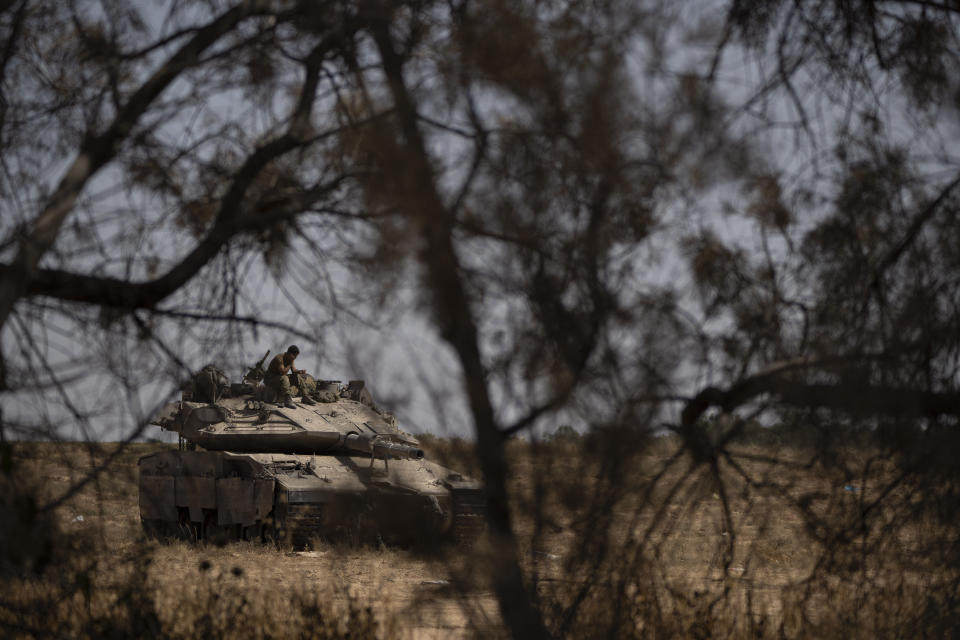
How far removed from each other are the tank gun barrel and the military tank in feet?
0.04

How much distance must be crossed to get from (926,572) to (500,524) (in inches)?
94.0

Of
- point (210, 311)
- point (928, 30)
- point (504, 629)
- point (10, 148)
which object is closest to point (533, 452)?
point (504, 629)

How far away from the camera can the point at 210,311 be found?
14.9 ft

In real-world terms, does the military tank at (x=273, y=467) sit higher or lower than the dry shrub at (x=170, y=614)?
higher

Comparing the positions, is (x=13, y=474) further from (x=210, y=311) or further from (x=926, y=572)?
(x=926, y=572)

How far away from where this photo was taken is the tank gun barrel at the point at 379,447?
40.9 feet

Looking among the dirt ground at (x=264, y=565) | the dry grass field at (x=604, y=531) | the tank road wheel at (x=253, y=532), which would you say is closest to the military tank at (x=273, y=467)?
the tank road wheel at (x=253, y=532)

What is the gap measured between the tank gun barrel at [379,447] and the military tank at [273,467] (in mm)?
13

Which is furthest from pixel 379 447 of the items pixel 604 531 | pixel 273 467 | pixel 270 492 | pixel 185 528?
pixel 604 531

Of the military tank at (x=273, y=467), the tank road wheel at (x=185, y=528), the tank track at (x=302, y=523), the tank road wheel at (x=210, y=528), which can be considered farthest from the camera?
the tank road wheel at (x=185, y=528)

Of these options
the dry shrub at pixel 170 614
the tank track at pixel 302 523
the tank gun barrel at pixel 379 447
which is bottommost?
the dry shrub at pixel 170 614

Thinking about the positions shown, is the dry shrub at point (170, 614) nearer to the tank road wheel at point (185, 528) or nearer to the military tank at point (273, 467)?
the military tank at point (273, 467)

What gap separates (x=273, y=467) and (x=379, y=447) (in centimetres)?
122

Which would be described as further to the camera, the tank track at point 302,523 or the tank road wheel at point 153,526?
the tank road wheel at point 153,526
